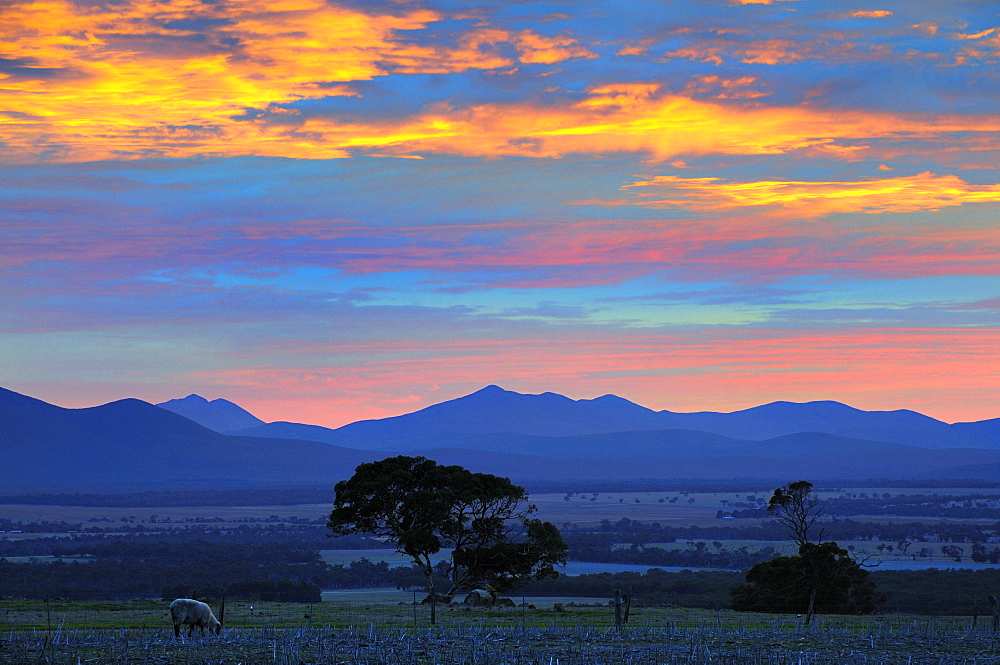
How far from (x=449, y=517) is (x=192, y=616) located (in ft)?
74.9

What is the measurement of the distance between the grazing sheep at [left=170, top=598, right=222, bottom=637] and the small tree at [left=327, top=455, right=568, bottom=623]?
2088 centimetres

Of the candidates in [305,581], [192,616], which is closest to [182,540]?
[305,581]

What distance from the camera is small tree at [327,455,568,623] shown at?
2251 inches

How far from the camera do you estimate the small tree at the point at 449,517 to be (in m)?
57.2

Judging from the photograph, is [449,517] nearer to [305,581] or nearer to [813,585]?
[813,585]

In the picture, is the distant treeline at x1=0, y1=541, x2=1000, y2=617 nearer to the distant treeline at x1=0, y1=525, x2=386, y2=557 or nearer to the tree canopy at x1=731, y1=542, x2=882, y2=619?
the tree canopy at x1=731, y1=542, x2=882, y2=619

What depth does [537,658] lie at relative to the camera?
29.2 m

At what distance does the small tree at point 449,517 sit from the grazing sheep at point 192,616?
2088 cm

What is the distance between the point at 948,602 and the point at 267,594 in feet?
147

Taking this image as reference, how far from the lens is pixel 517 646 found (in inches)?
1257

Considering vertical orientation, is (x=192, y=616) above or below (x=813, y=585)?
above

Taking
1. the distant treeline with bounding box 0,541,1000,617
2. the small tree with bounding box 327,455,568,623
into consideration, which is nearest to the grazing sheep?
the small tree with bounding box 327,455,568,623

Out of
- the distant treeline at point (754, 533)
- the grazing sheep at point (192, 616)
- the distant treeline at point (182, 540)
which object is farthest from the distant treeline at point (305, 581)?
the distant treeline at point (754, 533)

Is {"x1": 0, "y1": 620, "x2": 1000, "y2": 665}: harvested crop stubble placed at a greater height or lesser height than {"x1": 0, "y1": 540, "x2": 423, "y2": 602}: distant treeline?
greater
